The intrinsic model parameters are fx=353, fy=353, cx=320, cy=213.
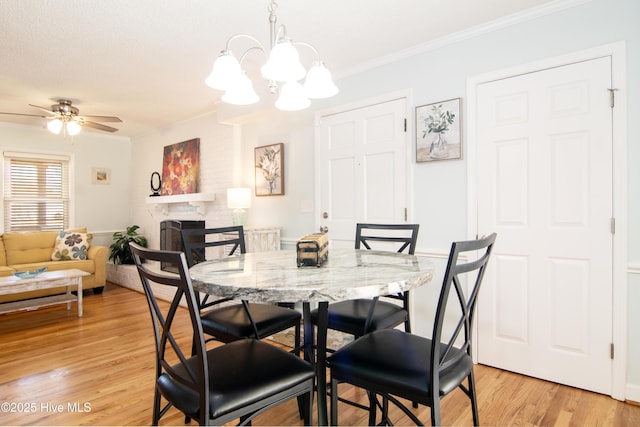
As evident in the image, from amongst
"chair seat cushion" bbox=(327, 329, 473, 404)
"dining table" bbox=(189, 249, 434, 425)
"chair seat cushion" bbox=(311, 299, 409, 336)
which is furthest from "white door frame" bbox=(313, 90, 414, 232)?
"chair seat cushion" bbox=(327, 329, 473, 404)

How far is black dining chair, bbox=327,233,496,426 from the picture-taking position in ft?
3.80

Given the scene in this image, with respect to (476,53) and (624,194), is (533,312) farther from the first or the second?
(476,53)

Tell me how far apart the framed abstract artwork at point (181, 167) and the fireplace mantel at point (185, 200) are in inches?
6.4

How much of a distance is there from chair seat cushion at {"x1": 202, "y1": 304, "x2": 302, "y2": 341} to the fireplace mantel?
2.80 metres

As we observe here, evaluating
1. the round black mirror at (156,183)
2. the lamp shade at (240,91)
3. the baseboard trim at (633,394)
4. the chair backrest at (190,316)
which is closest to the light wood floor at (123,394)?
the baseboard trim at (633,394)

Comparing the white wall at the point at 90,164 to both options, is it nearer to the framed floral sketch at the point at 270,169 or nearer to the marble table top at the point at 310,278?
the framed floral sketch at the point at 270,169

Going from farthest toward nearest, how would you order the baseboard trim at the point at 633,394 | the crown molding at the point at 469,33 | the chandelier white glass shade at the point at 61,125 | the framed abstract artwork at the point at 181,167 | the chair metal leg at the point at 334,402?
the framed abstract artwork at the point at 181,167, the chandelier white glass shade at the point at 61,125, the crown molding at the point at 469,33, the baseboard trim at the point at 633,394, the chair metal leg at the point at 334,402

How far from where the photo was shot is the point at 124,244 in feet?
19.0

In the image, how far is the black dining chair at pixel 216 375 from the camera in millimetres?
1070

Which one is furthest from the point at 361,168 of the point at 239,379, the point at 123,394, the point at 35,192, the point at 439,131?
the point at 35,192

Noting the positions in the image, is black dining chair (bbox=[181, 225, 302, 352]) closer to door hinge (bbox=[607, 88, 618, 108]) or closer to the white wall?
door hinge (bbox=[607, 88, 618, 108])

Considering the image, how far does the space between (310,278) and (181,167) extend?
14.7 ft

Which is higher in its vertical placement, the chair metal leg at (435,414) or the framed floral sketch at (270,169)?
the framed floral sketch at (270,169)

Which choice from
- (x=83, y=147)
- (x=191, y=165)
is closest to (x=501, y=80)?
(x=191, y=165)
